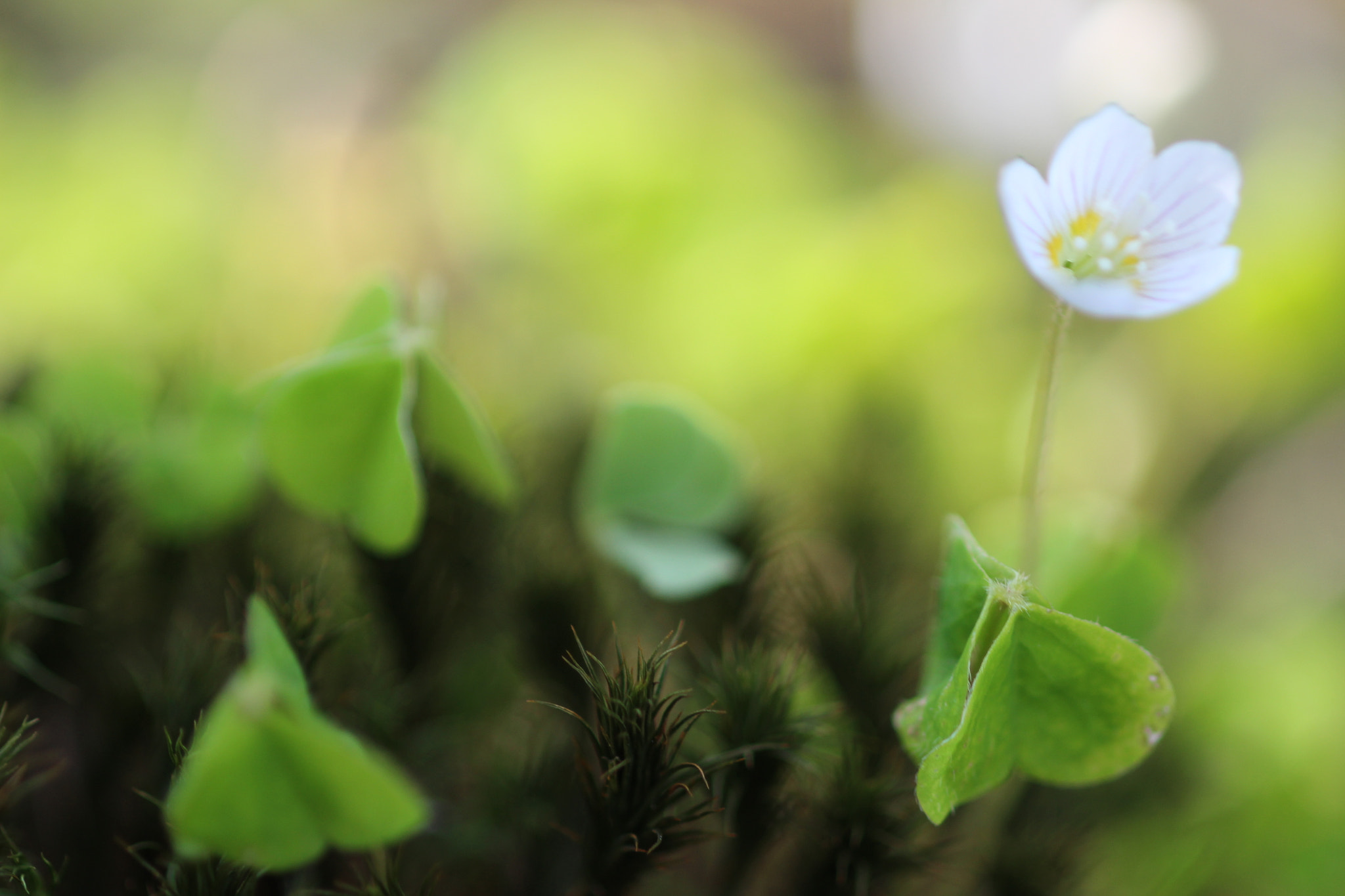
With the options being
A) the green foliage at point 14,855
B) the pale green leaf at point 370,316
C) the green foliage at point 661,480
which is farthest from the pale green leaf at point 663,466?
the green foliage at point 14,855

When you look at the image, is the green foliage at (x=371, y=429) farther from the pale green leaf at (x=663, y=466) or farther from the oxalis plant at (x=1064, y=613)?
the oxalis plant at (x=1064, y=613)

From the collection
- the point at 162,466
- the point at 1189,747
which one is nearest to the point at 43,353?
the point at 162,466

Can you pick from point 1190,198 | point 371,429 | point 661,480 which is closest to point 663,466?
point 661,480

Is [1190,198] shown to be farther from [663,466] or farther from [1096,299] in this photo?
[663,466]

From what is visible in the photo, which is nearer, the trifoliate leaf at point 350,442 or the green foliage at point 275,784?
the green foliage at point 275,784

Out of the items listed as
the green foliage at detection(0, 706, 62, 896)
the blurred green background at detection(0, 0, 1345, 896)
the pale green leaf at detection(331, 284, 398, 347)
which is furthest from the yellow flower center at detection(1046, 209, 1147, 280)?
the green foliage at detection(0, 706, 62, 896)

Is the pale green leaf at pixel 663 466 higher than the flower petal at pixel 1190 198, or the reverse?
the flower petal at pixel 1190 198
